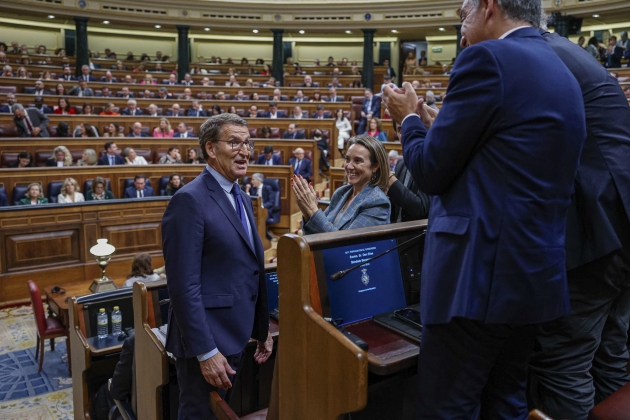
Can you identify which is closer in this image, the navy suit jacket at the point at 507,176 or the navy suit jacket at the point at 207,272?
the navy suit jacket at the point at 507,176

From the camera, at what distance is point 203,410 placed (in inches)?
71.4

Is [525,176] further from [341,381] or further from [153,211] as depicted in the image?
[153,211]

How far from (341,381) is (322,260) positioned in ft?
1.23

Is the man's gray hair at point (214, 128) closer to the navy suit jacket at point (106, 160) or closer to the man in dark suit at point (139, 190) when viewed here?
the man in dark suit at point (139, 190)

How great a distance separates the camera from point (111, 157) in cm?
732

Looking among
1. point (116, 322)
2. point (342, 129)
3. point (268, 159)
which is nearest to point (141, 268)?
point (116, 322)

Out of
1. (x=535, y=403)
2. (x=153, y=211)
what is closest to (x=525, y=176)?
(x=535, y=403)

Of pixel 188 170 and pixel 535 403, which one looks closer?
pixel 535 403

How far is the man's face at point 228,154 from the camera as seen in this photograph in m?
1.93

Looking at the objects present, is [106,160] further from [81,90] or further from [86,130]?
[81,90]

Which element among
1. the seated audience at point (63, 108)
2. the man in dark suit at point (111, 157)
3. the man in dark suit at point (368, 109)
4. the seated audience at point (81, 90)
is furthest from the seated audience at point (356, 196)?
the seated audience at point (81, 90)

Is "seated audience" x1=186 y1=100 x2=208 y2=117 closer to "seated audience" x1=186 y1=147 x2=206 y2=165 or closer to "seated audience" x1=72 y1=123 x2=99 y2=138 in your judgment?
"seated audience" x1=72 y1=123 x2=99 y2=138

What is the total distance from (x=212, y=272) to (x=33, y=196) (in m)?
4.70

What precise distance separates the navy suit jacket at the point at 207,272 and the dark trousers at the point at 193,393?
0.06 meters
